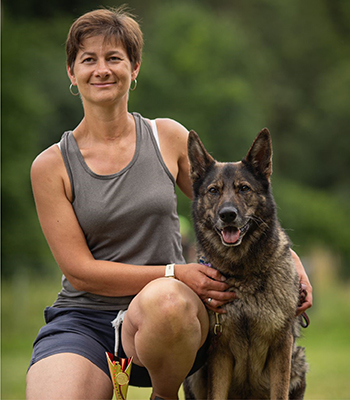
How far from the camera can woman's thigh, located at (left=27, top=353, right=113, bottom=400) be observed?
9.98 ft

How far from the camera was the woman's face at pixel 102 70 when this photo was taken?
3416 millimetres

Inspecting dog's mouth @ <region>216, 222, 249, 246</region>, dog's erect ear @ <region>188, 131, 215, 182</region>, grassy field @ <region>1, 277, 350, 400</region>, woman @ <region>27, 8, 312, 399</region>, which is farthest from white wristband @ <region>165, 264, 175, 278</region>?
grassy field @ <region>1, 277, 350, 400</region>

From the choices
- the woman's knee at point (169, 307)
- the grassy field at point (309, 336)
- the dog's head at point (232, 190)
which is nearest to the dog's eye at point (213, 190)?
the dog's head at point (232, 190)

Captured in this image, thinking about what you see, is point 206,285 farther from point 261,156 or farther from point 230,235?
point 261,156

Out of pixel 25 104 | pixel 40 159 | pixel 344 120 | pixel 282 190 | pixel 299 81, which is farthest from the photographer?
pixel 299 81

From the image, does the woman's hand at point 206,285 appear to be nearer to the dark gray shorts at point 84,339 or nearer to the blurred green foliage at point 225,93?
the dark gray shorts at point 84,339

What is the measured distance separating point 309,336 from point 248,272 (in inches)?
396

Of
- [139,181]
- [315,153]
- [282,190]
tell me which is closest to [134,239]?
[139,181]

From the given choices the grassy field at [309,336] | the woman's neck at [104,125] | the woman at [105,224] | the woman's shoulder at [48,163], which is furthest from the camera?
the grassy field at [309,336]

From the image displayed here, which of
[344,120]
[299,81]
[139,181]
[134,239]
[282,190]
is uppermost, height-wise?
[299,81]

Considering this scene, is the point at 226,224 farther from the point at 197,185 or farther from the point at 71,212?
the point at 71,212

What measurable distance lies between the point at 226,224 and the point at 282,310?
544mm

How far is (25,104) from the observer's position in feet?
59.1

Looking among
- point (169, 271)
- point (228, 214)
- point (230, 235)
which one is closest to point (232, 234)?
point (230, 235)
